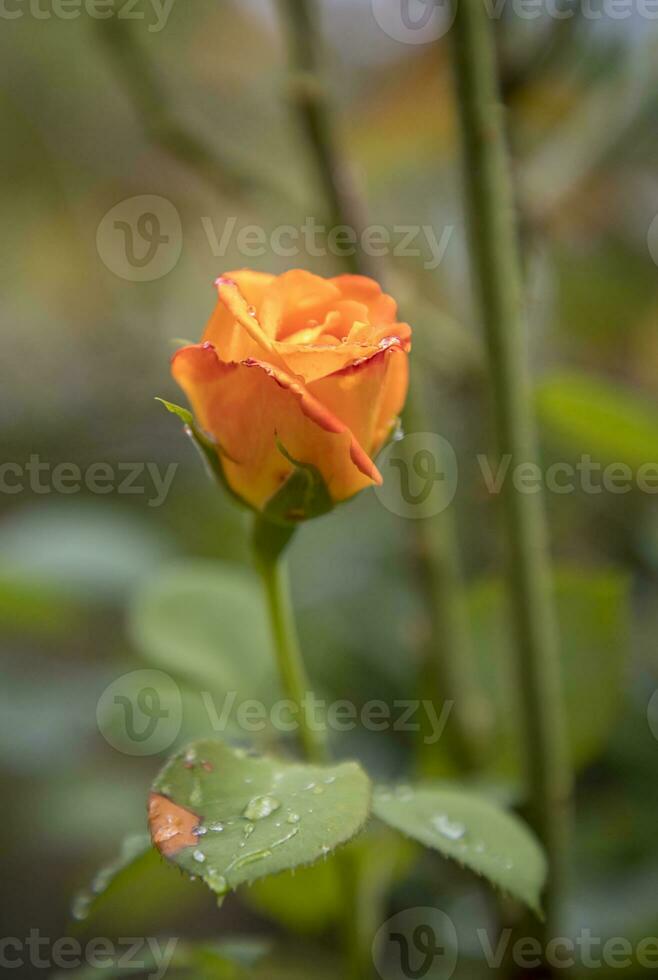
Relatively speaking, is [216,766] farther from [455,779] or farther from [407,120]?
[407,120]

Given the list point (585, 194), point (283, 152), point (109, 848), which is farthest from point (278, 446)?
point (283, 152)

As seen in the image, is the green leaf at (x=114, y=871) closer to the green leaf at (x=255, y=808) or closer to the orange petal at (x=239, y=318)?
the green leaf at (x=255, y=808)

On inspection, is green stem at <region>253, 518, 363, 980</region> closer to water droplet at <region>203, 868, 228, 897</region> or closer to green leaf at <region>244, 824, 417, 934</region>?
green leaf at <region>244, 824, 417, 934</region>

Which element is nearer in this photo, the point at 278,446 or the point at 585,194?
the point at 278,446

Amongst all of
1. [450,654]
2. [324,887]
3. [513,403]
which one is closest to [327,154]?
[513,403]

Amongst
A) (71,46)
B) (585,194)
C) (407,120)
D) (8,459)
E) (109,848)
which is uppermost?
(71,46)

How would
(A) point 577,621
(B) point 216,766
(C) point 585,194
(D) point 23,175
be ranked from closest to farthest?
1. (B) point 216,766
2. (A) point 577,621
3. (C) point 585,194
4. (D) point 23,175
